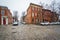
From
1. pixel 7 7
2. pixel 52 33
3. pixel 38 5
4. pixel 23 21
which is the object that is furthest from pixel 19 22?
pixel 52 33

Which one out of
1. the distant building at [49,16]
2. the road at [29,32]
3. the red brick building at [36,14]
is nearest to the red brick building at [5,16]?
the road at [29,32]

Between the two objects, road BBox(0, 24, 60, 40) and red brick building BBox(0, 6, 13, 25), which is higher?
red brick building BBox(0, 6, 13, 25)

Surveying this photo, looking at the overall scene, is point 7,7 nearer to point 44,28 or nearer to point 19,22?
point 19,22

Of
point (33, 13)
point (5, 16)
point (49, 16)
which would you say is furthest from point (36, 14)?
point (5, 16)

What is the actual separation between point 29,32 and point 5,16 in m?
0.57

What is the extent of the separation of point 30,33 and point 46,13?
534 millimetres

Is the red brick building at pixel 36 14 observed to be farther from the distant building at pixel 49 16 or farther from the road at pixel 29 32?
the road at pixel 29 32

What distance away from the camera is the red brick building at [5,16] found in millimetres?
1854

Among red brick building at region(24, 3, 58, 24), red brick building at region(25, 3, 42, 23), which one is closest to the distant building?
red brick building at region(24, 3, 58, 24)

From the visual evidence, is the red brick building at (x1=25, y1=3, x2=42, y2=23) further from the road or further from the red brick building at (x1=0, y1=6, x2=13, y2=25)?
the red brick building at (x1=0, y1=6, x2=13, y2=25)

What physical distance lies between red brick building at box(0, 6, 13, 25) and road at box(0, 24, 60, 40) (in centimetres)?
10

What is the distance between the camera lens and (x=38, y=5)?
2.04 m

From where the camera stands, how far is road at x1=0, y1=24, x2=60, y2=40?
1.91 metres

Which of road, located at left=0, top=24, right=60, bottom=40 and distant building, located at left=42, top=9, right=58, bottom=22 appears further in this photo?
distant building, located at left=42, top=9, right=58, bottom=22
